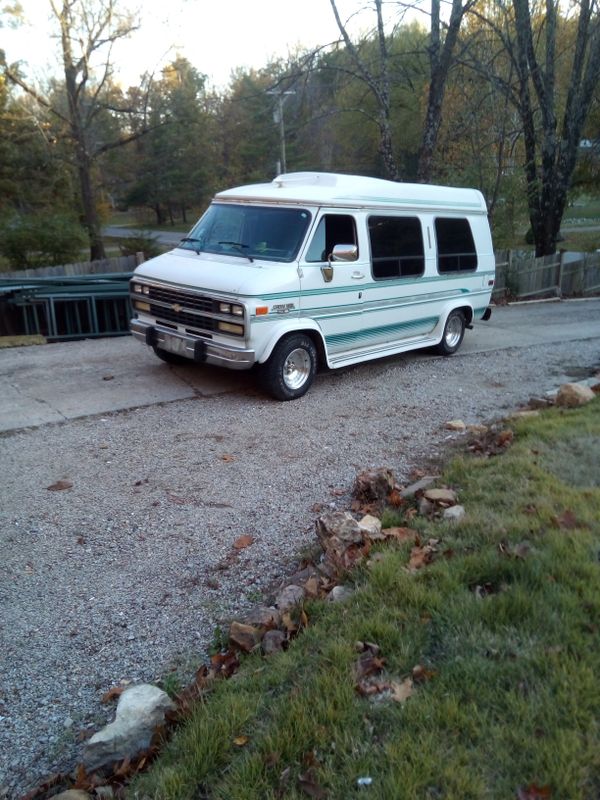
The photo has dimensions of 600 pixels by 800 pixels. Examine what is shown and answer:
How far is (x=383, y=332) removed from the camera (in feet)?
31.1

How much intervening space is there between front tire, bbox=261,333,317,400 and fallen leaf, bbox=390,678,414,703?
5.15 meters

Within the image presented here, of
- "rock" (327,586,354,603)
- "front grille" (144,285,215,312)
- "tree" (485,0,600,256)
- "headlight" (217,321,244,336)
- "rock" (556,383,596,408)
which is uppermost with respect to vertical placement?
"tree" (485,0,600,256)

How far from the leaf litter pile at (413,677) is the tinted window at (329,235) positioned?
4337 millimetres

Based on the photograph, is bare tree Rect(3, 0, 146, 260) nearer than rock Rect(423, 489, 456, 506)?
No

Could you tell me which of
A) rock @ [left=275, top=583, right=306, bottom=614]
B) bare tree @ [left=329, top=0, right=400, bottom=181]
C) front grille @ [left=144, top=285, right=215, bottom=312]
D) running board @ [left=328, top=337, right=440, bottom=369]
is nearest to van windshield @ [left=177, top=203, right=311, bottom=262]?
front grille @ [left=144, top=285, right=215, bottom=312]

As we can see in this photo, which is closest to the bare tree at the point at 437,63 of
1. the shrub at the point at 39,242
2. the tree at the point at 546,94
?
the tree at the point at 546,94

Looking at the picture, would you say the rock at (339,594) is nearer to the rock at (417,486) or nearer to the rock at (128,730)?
the rock at (128,730)

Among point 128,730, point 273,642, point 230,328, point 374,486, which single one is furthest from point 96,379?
point 128,730

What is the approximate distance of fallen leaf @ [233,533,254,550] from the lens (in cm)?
484

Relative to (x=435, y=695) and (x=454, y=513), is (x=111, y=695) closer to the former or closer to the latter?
(x=435, y=695)

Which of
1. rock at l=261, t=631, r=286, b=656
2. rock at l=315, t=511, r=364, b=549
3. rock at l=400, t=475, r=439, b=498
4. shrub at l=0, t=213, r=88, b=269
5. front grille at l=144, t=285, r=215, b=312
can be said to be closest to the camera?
rock at l=261, t=631, r=286, b=656

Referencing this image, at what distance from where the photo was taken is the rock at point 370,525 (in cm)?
460

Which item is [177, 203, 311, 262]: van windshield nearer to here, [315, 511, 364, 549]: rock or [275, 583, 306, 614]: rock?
[315, 511, 364, 549]: rock

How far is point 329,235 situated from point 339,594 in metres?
5.35
